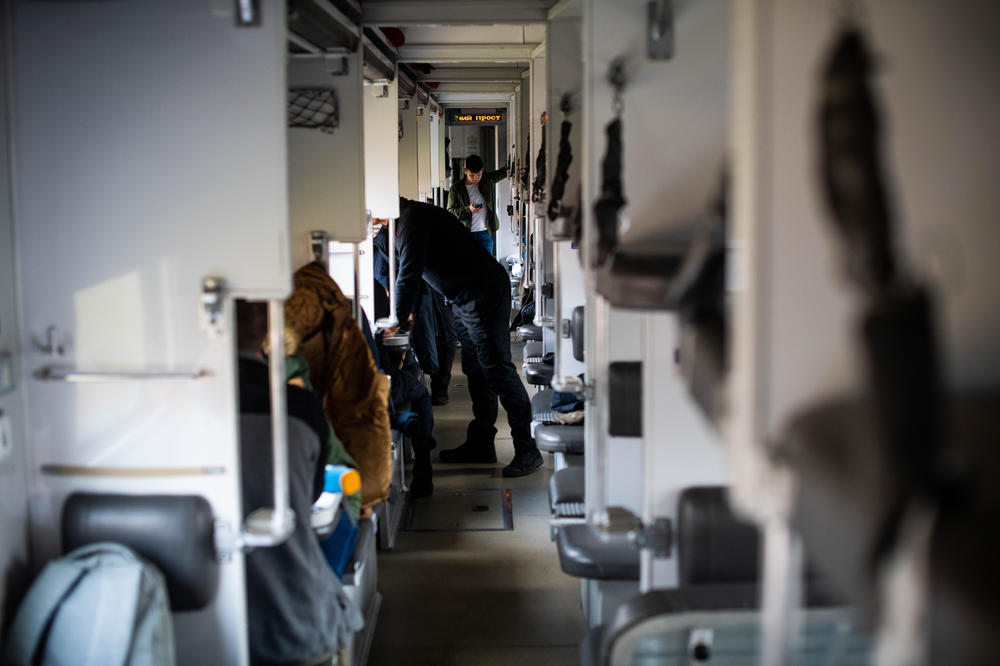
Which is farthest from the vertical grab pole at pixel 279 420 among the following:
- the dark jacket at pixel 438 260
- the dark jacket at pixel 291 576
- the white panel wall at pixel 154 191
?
the dark jacket at pixel 438 260

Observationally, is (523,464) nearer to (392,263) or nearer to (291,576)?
(392,263)

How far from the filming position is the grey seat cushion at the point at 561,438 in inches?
189

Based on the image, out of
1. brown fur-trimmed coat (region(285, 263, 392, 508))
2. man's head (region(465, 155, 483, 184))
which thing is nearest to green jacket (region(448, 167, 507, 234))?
man's head (region(465, 155, 483, 184))

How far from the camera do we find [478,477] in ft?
20.9

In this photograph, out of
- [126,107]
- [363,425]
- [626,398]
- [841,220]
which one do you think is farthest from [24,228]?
[841,220]

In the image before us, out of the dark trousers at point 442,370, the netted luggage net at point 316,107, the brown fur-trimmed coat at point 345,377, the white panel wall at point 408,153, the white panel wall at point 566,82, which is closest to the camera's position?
the brown fur-trimmed coat at point 345,377

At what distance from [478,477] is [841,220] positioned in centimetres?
557

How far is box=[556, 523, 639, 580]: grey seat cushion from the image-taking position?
3303mm

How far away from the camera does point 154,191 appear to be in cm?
252

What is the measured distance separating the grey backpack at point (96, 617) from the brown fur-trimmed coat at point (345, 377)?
4.85 ft

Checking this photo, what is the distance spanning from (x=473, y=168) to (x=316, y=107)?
5.52 m

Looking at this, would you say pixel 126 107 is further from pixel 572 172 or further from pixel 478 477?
pixel 478 477

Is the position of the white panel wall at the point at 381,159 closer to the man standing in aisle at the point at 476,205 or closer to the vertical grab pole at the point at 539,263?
the vertical grab pole at the point at 539,263

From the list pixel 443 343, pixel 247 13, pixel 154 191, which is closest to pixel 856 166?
pixel 247 13
